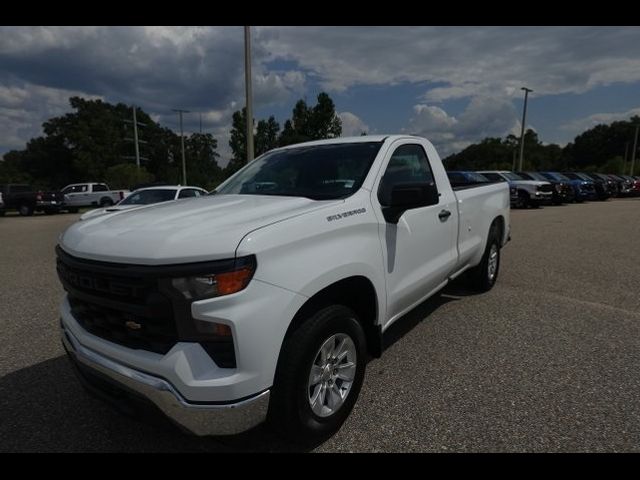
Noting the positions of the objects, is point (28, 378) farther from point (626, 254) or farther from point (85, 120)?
point (85, 120)

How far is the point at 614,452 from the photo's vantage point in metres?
2.37

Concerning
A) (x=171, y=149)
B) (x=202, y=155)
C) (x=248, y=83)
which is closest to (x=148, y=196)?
(x=248, y=83)

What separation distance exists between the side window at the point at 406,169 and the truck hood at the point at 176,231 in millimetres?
667

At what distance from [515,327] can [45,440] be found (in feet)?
13.2

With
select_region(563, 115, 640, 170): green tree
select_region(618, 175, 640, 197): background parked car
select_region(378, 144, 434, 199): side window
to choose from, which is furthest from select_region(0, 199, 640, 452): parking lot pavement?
select_region(563, 115, 640, 170): green tree

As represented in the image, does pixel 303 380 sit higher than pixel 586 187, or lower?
lower

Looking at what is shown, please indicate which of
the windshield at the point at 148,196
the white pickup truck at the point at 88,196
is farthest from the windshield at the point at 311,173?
the white pickup truck at the point at 88,196

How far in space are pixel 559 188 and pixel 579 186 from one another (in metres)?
3.42

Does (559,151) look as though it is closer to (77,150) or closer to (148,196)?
(77,150)

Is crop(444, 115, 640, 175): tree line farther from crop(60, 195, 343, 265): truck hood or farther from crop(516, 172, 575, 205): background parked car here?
crop(60, 195, 343, 265): truck hood

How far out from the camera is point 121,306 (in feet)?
6.70

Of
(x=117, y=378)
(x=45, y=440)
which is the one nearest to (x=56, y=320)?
(x=45, y=440)

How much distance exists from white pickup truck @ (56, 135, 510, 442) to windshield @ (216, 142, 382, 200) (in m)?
0.03
